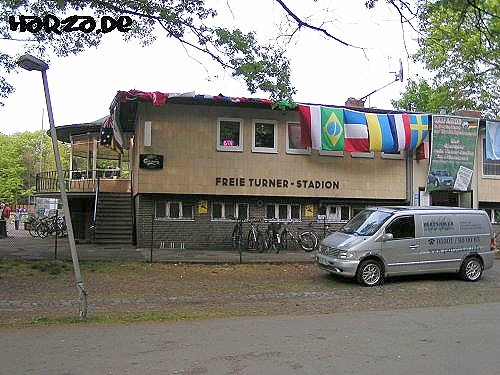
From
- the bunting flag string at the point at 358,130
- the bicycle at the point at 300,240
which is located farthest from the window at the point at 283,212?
the bunting flag string at the point at 358,130

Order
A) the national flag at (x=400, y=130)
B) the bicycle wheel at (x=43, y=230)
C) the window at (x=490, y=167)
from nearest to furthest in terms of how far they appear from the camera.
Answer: the national flag at (x=400, y=130)
the window at (x=490, y=167)
the bicycle wheel at (x=43, y=230)

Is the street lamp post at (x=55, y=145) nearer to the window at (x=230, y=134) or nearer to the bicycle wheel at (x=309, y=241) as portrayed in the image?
the window at (x=230, y=134)

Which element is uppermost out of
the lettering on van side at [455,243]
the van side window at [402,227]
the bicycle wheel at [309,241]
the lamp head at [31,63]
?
the lamp head at [31,63]

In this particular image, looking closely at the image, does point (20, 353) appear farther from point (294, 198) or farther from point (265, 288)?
point (294, 198)

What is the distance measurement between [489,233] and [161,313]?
9664mm

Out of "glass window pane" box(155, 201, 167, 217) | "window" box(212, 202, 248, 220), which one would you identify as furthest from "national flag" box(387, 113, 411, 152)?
"glass window pane" box(155, 201, 167, 217)

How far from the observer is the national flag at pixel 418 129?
22125mm

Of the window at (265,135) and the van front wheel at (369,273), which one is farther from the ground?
the window at (265,135)

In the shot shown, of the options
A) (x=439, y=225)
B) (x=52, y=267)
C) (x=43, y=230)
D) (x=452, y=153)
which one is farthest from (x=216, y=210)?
(x=43, y=230)

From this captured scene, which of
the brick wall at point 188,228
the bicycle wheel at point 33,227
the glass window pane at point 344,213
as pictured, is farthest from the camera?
the bicycle wheel at point 33,227

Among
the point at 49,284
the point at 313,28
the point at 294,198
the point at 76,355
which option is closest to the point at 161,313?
the point at 76,355

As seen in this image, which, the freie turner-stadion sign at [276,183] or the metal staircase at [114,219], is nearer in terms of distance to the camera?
the freie turner-stadion sign at [276,183]

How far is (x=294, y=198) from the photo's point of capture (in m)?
21.8

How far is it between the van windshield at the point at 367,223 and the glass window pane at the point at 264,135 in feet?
24.5
